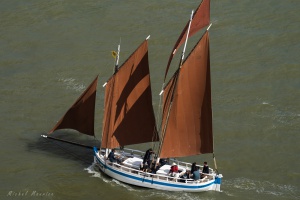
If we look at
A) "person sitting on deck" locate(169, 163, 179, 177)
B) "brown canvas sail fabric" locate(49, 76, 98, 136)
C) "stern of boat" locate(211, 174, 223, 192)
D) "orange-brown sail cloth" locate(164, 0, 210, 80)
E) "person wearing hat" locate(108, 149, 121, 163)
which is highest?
"orange-brown sail cloth" locate(164, 0, 210, 80)

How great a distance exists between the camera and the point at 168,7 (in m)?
59.9

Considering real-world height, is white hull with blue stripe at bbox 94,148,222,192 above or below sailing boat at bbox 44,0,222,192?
below

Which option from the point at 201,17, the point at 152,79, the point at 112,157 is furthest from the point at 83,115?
the point at 201,17

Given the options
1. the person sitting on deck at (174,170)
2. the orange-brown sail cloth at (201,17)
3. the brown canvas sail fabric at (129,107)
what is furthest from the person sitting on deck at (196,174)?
the orange-brown sail cloth at (201,17)

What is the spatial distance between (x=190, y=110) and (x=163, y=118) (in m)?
1.83

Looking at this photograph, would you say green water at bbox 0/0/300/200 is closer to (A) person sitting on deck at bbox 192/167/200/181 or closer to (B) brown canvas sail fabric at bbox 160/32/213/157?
(A) person sitting on deck at bbox 192/167/200/181

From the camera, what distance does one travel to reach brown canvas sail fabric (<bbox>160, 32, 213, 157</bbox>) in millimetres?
38219

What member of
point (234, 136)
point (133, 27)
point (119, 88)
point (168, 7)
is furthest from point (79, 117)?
point (168, 7)

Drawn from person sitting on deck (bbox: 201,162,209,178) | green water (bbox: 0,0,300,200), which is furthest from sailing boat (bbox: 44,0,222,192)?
green water (bbox: 0,0,300,200)

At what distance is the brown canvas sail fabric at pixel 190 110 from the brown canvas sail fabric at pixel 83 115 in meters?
5.47

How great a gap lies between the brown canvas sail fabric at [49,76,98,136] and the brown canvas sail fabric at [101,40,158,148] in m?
1.48

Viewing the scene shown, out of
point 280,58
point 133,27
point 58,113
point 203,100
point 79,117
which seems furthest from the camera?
point 133,27

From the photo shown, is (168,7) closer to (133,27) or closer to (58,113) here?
(133,27)

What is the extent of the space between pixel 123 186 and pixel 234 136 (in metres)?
9.42
